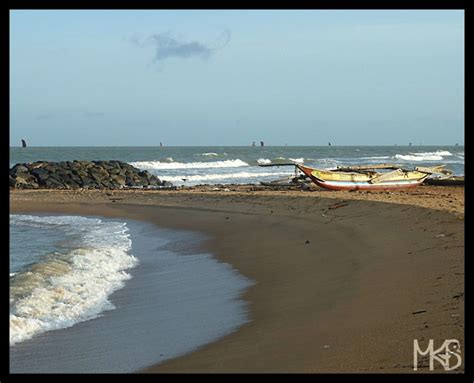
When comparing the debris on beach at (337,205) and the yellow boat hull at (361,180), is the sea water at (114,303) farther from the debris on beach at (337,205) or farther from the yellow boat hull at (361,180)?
the yellow boat hull at (361,180)

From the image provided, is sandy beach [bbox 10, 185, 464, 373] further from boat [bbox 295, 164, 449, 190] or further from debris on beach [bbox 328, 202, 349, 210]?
boat [bbox 295, 164, 449, 190]

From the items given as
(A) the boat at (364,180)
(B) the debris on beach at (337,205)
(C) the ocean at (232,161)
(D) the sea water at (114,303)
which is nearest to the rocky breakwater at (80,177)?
(C) the ocean at (232,161)

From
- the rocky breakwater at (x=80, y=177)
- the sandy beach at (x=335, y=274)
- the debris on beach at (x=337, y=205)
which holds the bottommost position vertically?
the sandy beach at (x=335, y=274)

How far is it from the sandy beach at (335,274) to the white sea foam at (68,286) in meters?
2.15

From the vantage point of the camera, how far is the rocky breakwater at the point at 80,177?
112ft

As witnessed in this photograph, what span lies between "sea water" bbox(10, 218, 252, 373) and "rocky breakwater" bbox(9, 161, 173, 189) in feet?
61.5

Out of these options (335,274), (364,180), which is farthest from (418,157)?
(335,274)

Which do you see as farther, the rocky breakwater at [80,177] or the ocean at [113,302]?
the rocky breakwater at [80,177]

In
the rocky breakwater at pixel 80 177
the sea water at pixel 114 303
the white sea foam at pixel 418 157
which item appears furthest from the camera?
the white sea foam at pixel 418 157

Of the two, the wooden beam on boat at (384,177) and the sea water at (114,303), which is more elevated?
the wooden beam on boat at (384,177)

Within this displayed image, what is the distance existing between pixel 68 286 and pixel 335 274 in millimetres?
4097

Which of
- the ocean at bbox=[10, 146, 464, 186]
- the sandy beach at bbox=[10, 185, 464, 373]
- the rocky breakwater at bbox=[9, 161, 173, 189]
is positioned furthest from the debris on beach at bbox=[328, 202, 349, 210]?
the ocean at bbox=[10, 146, 464, 186]

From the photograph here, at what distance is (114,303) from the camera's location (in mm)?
9320
